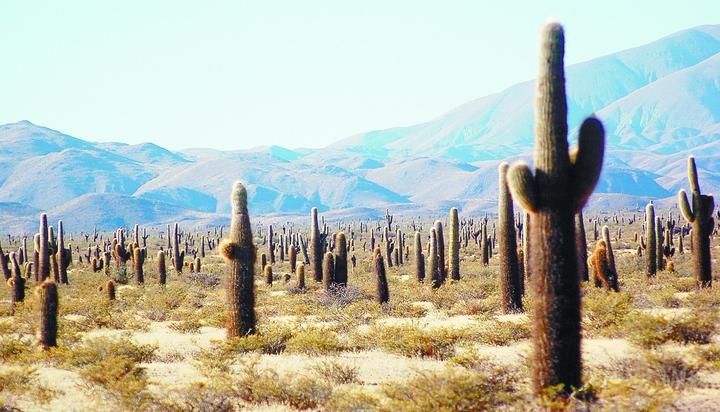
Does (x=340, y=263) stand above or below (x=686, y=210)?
below

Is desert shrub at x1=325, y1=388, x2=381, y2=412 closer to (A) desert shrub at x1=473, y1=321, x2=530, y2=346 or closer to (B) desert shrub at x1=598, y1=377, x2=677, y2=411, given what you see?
(B) desert shrub at x1=598, y1=377, x2=677, y2=411

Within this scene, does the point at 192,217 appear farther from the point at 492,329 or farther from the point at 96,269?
the point at 492,329

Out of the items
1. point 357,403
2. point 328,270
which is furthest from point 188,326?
point 357,403

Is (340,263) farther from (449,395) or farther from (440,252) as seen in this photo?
(449,395)

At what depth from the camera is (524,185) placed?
8.77m

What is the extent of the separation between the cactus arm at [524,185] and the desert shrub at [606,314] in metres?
6.23

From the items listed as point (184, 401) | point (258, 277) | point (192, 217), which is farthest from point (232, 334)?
point (192, 217)

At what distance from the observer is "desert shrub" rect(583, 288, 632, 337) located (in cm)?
1419

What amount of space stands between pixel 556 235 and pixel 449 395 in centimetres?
227

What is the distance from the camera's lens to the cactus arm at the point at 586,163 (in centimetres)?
880

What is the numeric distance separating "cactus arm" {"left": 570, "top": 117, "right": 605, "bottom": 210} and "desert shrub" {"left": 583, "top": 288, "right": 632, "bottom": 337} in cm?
606

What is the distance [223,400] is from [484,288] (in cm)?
1605

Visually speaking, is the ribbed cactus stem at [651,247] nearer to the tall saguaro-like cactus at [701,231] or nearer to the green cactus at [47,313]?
the tall saguaro-like cactus at [701,231]

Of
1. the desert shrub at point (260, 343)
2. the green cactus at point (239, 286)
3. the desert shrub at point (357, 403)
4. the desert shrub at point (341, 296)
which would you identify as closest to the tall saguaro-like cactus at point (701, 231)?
the desert shrub at point (341, 296)
